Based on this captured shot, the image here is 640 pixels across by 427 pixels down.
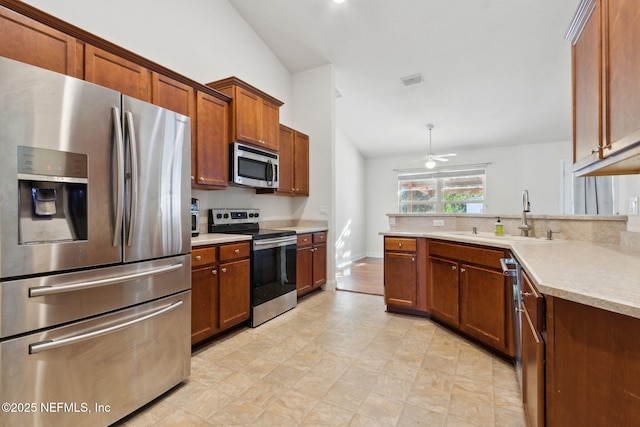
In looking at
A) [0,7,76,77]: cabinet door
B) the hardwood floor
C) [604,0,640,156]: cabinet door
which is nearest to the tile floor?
the hardwood floor

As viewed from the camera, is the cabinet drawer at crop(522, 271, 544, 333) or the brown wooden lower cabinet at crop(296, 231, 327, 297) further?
the brown wooden lower cabinet at crop(296, 231, 327, 297)

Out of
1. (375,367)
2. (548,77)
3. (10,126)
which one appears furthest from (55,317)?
(548,77)

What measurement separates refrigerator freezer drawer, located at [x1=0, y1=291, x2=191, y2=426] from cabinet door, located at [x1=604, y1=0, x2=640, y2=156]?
2.44 m

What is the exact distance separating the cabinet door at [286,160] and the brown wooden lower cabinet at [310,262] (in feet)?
2.50

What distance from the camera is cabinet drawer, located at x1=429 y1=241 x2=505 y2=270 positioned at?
2221 millimetres

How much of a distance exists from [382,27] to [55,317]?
13.1ft

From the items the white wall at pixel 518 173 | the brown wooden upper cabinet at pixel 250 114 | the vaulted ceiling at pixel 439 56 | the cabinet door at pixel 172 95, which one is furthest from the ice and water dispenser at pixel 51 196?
the white wall at pixel 518 173

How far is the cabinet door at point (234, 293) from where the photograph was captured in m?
2.54

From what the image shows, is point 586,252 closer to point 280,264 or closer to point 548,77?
point 280,264

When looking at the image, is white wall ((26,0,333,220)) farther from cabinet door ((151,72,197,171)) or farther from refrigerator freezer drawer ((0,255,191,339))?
refrigerator freezer drawer ((0,255,191,339))

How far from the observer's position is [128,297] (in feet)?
5.13

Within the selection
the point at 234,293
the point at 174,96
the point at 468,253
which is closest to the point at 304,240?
the point at 234,293

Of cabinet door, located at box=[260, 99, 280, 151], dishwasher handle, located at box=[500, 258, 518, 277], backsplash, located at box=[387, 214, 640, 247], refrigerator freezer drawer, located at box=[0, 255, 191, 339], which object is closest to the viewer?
refrigerator freezer drawer, located at box=[0, 255, 191, 339]

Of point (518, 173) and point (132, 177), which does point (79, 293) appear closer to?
point (132, 177)
